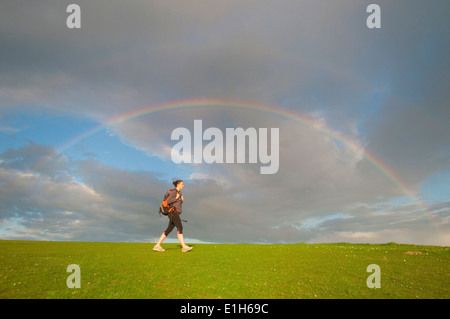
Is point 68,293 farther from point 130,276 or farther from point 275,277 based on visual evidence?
point 275,277

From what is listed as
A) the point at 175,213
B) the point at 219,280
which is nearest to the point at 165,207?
the point at 175,213

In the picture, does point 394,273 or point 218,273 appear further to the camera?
point 394,273

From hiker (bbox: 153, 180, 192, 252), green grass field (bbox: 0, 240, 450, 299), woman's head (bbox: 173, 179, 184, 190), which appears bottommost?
green grass field (bbox: 0, 240, 450, 299)

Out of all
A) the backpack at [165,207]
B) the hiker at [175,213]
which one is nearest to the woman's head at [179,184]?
the hiker at [175,213]

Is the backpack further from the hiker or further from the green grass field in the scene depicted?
the green grass field

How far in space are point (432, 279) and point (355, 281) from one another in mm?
3222

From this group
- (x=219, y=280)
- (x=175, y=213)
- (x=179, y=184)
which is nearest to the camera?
(x=219, y=280)

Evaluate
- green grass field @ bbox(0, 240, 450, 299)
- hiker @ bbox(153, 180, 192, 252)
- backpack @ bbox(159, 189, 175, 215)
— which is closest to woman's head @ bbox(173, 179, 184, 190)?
hiker @ bbox(153, 180, 192, 252)

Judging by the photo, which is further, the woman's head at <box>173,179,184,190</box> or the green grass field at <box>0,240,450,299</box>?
the woman's head at <box>173,179,184,190</box>

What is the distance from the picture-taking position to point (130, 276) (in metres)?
9.90

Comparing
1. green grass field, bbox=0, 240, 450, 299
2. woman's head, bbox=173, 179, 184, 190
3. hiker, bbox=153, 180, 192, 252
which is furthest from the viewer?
woman's head, bbox=173, 179, 184, 190

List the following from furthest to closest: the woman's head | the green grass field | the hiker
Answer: the woman's head
the hiker
the green grass field

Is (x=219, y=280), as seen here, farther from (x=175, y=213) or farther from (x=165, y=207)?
(x=165, y=207)
